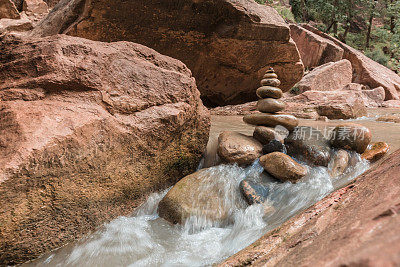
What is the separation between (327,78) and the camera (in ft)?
29.8

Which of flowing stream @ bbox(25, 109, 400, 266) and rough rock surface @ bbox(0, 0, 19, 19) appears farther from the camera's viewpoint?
rough rock surface @ bbox(0, 0, 19, 19)

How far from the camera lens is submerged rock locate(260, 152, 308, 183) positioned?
2.36m

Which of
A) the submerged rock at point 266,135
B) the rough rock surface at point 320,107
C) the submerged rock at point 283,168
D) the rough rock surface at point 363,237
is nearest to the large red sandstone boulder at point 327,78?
the rough rock surface at point 320,107

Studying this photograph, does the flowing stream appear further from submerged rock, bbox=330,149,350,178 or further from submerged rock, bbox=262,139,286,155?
submerged rock, bbox=262,139,286,155

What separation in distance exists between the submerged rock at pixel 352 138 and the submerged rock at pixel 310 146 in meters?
0.14

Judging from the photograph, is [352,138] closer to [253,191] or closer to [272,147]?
[272,147]

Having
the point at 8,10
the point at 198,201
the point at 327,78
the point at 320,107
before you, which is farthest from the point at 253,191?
the point at 8,10

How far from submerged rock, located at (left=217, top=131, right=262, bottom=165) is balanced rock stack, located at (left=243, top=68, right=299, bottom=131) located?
56 centimetres

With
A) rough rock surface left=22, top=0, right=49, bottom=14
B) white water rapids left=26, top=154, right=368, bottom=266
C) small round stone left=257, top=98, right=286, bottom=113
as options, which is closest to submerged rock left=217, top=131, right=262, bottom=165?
white water rapids left=26, top=154, right=368, bottom=266

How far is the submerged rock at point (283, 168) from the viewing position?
236cm

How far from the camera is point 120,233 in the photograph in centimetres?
195

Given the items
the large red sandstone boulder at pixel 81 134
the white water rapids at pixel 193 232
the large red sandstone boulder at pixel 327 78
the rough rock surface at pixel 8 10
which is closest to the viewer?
the large red sandstone boulder at pixel 81 134

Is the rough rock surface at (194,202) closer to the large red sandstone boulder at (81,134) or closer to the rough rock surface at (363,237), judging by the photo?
the large red sandstone boulder at (81,134)

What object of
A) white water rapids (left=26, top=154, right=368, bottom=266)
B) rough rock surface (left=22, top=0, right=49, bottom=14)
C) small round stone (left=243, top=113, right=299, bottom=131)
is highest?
rough rock surface (left=22, top=0, right=49, bottom=14)
